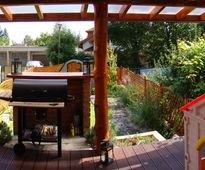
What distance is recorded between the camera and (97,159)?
5.88 metres

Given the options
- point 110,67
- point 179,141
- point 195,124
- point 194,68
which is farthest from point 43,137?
point 110,67

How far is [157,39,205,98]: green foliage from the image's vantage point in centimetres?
955

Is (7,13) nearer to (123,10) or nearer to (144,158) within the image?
(123,10)

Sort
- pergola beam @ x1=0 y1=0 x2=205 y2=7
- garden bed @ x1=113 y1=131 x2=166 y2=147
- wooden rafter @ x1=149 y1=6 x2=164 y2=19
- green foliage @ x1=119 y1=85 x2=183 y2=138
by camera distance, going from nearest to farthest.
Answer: pergola beam @ x1=0 y1=0 x2=205 y2=7 → wooden rafter @ x1=149 y1=6 x2=164 y2=19 → garden bed @ x1=113 y1=131 x2=166 y2=147 → green foliage @ x1=119 y1=85 x2=183 y2=138

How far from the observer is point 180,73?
10016mm

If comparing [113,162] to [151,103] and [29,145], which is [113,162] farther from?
[151,103]

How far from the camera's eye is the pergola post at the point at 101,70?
19.0ft

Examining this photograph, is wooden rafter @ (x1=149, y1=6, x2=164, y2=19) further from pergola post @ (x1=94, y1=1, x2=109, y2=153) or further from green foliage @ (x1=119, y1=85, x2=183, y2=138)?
green foliage @ (x1=119, y1=85, x2=183, y2=138)

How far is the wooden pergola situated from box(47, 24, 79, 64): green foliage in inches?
644

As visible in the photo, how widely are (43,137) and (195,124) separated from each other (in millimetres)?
2993

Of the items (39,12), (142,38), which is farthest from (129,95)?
(142,38)

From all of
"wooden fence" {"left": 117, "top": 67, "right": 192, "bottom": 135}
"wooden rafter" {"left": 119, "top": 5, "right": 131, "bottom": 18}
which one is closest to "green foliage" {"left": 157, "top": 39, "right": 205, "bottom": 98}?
"wooden fence" {"left": 117, "top": 67, "right": 192, "bottom": 135}

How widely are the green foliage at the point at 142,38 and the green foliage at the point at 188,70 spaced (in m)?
10.7

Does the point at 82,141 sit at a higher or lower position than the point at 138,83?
lower
